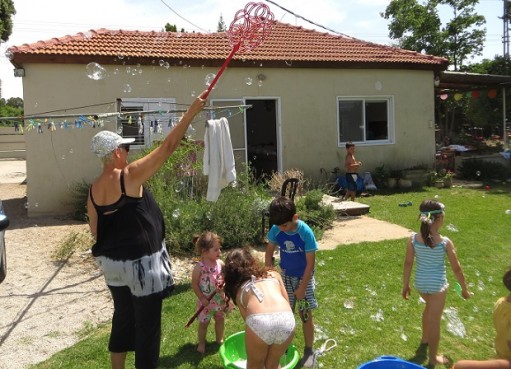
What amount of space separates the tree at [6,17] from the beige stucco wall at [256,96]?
60.1 feet

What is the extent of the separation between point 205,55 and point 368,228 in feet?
19.3

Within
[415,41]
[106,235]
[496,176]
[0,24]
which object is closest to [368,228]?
[106,235]

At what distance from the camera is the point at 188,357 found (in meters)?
3.79

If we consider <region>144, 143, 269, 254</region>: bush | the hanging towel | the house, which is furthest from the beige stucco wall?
the hanging towel

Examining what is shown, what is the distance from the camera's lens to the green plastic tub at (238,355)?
3375 mm

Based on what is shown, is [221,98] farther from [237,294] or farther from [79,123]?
[237,294]

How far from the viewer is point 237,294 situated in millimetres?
2988

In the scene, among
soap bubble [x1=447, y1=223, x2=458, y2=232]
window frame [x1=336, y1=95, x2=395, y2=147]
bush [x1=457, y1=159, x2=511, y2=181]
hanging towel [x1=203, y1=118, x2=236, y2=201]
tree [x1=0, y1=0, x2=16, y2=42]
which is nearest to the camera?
hanging towel [x1=203, y1=118, x2=236, y2=201]

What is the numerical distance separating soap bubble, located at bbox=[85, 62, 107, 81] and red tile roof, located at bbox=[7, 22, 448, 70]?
0.54 feet

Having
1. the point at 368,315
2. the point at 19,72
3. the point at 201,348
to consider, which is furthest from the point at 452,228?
the point at 19,72

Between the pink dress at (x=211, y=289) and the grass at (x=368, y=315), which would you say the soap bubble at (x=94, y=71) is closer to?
the grass at (x=368, y=315)

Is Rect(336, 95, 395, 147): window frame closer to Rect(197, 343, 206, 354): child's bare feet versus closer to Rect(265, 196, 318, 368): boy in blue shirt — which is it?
Rect(265, 196, 318, 368): boy in blue shirt

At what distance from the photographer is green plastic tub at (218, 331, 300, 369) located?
3.38 metres

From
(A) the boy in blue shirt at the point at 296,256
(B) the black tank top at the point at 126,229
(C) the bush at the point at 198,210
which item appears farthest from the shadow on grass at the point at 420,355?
(C) the bush at the point at 198,210
